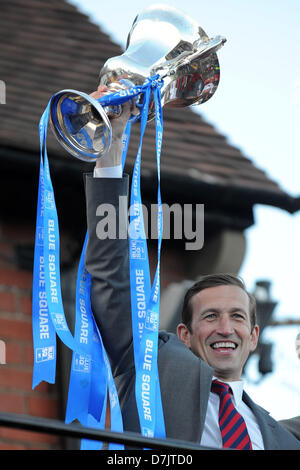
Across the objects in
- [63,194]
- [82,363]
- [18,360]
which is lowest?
[82,363]

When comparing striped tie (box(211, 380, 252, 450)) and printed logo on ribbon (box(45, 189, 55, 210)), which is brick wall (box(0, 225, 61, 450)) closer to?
striped tie (box(211, 380, 252, 450))

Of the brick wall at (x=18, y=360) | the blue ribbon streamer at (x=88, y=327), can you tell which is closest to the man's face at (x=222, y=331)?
the blue ribbon streamer at (x=88, y=327)

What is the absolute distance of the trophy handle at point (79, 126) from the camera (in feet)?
10.1

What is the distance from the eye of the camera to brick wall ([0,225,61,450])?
17.5 ft

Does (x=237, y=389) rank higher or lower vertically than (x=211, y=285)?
lower

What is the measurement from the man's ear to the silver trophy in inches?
30.8

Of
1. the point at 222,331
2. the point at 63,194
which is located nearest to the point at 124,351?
the point at 222,331

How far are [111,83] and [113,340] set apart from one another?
0.78 meters

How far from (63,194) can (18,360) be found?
101cm

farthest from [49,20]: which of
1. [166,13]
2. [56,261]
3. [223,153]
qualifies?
[56,261]

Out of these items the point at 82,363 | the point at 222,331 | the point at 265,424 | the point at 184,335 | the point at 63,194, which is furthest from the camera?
the point at 63,194

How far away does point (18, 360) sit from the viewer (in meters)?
5.46

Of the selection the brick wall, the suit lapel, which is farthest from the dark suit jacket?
the brick wall

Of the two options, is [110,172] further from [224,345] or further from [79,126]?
[224,345]
